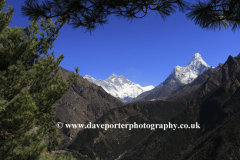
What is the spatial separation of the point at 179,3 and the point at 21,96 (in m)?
8.37

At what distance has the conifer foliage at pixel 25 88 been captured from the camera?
7.71m

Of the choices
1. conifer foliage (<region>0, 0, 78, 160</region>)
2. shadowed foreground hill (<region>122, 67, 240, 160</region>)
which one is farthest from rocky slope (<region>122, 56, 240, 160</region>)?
conifer foliage (<region>0, 0, 78, 160</region>)

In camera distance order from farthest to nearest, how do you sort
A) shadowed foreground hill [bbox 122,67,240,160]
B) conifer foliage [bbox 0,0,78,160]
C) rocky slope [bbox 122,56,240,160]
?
rocky slope [bbox 122,56,240,160], shadowed foreground hill [bbox 122,67,240,160], conifer foliage [bbox 0,0,78,160]

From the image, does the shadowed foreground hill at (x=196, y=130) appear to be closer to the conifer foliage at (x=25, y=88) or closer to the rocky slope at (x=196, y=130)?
the rocky slope at (x=196, y=130)

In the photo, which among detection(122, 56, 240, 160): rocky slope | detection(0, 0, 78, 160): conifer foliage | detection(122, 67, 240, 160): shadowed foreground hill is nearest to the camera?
detection(0, 0, 78, 160): conifer foliage

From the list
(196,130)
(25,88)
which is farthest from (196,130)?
(25,88)

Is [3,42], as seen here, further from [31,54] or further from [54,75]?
Answer: [54,75]

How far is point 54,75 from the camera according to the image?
34.5 ft

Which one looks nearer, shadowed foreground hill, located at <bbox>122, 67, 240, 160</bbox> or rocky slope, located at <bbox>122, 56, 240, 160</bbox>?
shadowed foreground hill, located at <bbox>122, 67, 240, 160</bbox>

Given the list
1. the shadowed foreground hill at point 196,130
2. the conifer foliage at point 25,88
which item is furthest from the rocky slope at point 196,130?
the conifer foliage at point 25,88

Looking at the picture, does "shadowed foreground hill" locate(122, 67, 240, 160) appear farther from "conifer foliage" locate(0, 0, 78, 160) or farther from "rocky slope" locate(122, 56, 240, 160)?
"conifer foliage" locate(0, 0, 78, 160)

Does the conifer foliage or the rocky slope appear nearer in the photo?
the conifer foliage

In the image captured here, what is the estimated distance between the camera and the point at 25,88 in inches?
357

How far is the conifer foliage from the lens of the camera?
771 centimetres
